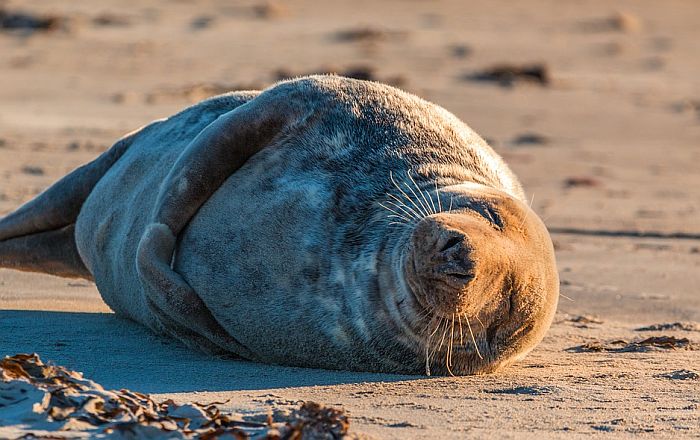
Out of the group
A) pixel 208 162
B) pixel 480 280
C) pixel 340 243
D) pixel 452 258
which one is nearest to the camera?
pixel 452 258

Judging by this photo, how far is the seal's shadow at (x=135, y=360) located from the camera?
180 inches

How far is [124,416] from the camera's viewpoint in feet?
12.3

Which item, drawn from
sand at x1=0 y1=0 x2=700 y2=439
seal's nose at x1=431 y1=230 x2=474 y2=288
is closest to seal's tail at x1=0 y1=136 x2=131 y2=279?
sand at x1=0 y1=0 x2=700 y2=439

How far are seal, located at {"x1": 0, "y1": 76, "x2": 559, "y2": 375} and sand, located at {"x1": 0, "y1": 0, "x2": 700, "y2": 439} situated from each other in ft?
0.39

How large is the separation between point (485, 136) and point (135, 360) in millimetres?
7234

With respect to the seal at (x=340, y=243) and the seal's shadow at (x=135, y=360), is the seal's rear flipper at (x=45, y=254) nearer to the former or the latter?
the seal at (x=340, y=243)

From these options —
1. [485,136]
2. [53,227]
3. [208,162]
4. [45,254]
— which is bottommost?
[45,254]

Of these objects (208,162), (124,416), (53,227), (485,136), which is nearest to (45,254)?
(53,227)

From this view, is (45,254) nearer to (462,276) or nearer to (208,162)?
(208,162)

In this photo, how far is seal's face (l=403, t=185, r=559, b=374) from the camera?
430 cm

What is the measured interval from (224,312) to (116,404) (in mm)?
1256

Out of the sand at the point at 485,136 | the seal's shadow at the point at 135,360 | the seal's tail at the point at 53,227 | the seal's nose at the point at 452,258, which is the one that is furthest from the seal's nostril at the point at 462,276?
the seal's tail at the point at 53,227

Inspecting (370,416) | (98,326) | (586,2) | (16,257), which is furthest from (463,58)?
(370,416)

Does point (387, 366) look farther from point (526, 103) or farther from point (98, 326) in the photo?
point (526, 103)
